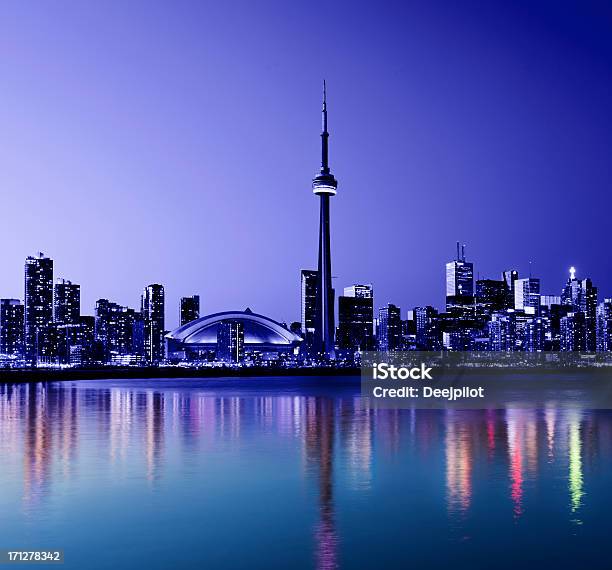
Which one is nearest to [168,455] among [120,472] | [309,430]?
[120,472]

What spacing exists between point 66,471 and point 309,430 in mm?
21690

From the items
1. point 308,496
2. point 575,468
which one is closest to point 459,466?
point 575,468

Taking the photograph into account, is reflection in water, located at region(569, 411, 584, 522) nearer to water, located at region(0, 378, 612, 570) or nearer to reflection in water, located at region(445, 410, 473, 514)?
water, located at region(0, 378, 612, 570)

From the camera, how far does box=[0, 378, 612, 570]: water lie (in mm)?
20516

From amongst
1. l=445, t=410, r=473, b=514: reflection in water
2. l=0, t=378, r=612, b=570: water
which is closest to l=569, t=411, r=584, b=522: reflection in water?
l=0, t=378, r=612, b=570: water

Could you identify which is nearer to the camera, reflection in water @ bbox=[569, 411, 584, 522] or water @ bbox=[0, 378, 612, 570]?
water @ bbox=[0, 378, 612, 570]

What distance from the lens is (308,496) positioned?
28078mm

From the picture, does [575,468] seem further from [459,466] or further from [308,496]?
[308,496]

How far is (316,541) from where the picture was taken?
21.6m

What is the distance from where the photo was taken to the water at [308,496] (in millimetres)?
20516

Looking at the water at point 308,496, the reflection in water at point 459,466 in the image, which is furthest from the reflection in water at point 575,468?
the reflection in water at point 459,466

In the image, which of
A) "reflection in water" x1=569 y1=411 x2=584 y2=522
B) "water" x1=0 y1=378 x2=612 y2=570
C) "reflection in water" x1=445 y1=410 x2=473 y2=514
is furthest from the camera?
"reflection in water" x1=569 y1=411 x2=584 y2=522

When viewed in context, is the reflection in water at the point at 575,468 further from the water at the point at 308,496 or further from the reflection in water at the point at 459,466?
the reflection in water at the point at 459,466

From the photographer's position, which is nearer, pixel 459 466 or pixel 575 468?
pixel 575 468
